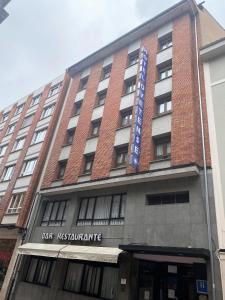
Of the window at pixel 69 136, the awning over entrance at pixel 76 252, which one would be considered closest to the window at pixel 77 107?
the window at pixel 69 136

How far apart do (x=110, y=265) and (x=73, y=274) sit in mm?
2713

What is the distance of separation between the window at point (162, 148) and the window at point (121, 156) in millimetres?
2170

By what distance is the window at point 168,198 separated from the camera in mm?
12664

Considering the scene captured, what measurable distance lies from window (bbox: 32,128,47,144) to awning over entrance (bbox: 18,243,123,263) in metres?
10.3

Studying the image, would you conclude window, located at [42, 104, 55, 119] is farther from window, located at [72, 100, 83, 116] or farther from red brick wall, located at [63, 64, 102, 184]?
red brick wall, located at [63, 64, 102, 184]

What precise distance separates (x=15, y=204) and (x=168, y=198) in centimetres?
1370

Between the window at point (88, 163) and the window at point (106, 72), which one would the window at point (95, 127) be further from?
the window at point (106, 72)

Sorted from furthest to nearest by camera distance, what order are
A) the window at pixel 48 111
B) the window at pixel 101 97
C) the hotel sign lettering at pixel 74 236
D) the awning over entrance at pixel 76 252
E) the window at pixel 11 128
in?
the window at pixel 11 128
the window at pixel 48 111
the window at pixel 101 97
the hotel sign lettering at pixel 74 236
the awning over entrance at pixel 76 252

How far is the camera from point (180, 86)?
15555 mm

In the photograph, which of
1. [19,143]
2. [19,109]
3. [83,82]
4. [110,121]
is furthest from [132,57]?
[19,109]

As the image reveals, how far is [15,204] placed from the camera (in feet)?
69.2

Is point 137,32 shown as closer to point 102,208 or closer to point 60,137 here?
point 60,137

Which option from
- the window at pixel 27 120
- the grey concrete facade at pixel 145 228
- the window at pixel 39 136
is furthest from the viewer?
the window at pixel 27 120

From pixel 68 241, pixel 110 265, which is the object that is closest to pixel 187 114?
pixel 110 265
